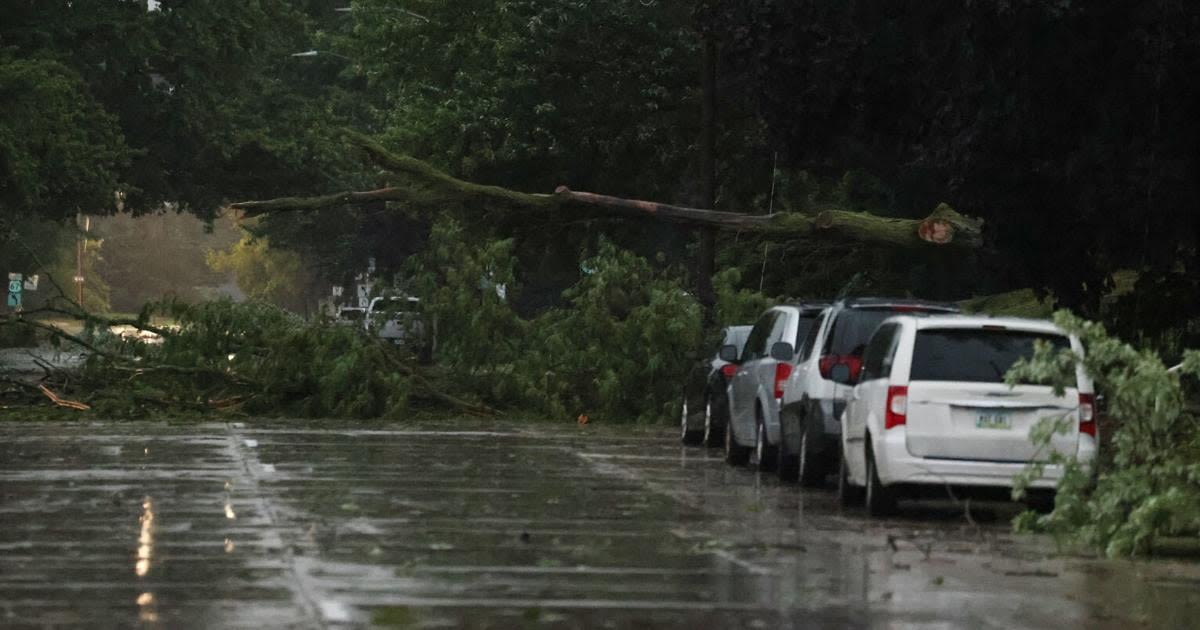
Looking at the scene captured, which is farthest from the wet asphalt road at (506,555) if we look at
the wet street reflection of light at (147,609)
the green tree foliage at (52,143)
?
the green tree foliage at (52,143)

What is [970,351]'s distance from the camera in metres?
18.8

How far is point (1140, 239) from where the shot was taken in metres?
27.6

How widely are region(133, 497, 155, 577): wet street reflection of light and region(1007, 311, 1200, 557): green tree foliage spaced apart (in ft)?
19.0

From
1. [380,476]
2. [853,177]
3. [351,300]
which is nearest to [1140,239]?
[380,476]

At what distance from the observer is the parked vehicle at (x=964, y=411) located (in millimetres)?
18406

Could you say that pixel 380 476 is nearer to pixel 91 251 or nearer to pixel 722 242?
pixel 722 242

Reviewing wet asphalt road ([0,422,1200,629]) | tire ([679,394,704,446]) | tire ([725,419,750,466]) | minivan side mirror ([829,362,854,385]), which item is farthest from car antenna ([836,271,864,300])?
minivan side mirror ([829,362,854,385])

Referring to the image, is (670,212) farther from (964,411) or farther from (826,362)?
(964,411)

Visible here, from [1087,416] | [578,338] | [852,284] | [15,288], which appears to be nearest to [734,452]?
[1087,416]

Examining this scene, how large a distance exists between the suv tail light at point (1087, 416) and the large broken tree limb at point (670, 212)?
1156 centimetres

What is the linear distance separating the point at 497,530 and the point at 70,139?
44918 millimetres

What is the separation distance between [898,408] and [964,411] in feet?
1.62

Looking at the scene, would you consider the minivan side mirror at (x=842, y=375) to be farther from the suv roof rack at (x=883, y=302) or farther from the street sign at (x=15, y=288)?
the street sign at (x=15, y=288)

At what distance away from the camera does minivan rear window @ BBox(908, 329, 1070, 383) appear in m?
18.6
